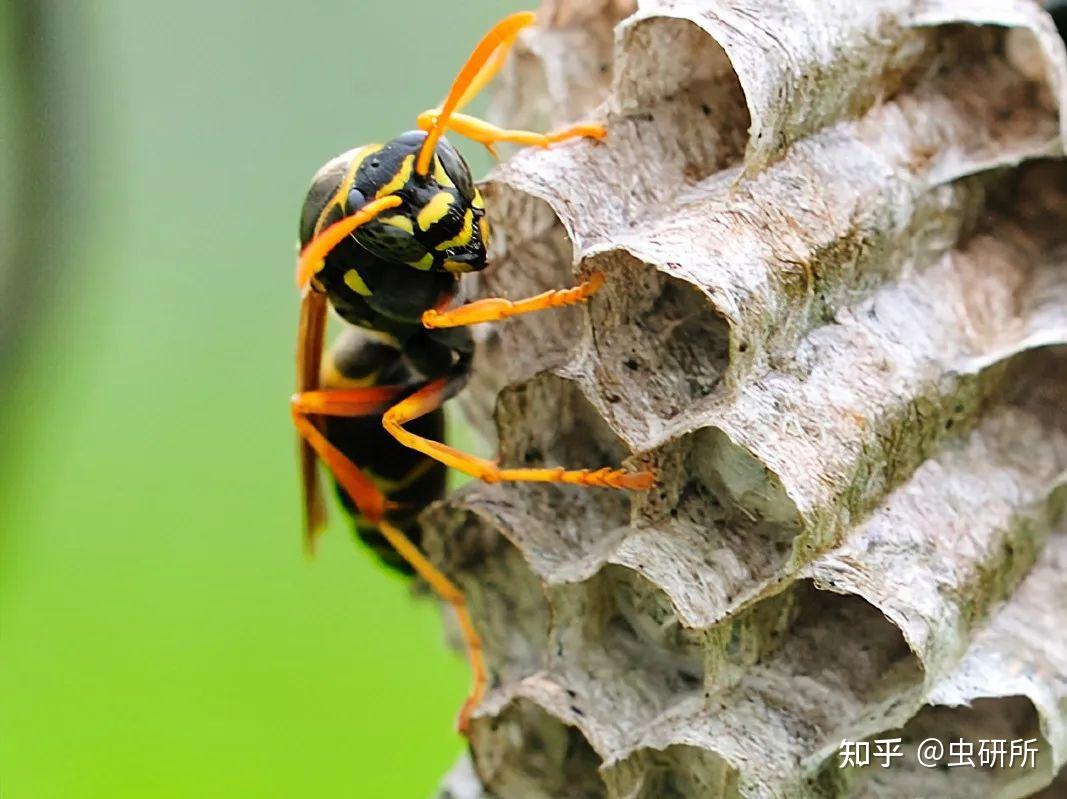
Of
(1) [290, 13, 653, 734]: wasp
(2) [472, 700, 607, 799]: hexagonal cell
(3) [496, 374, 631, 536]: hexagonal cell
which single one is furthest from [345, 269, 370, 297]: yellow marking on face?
(2) [472, 700, 607, 799]: hexagonal cell

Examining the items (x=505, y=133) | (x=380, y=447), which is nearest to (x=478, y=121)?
(x=505, y=133)

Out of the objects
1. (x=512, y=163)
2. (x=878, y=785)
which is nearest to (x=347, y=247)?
(x=512, y=163)

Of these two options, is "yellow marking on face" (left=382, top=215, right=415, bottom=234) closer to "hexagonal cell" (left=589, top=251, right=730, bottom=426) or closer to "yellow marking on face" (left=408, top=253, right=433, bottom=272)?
"yellow marking on face" (left=408, top=253, right=433, bottom=272)

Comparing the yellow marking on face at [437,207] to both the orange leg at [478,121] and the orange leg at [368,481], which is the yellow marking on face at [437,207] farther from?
the orange leg at [368,481]

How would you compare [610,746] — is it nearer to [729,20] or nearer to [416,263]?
[416,263]

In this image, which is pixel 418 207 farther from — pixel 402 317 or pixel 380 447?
pixel 380 447

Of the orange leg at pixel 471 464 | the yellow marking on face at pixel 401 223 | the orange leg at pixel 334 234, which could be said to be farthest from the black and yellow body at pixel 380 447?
the yellow marking on face at pixel 401 223

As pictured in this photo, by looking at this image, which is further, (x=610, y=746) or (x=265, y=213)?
(x=265, y=213)
